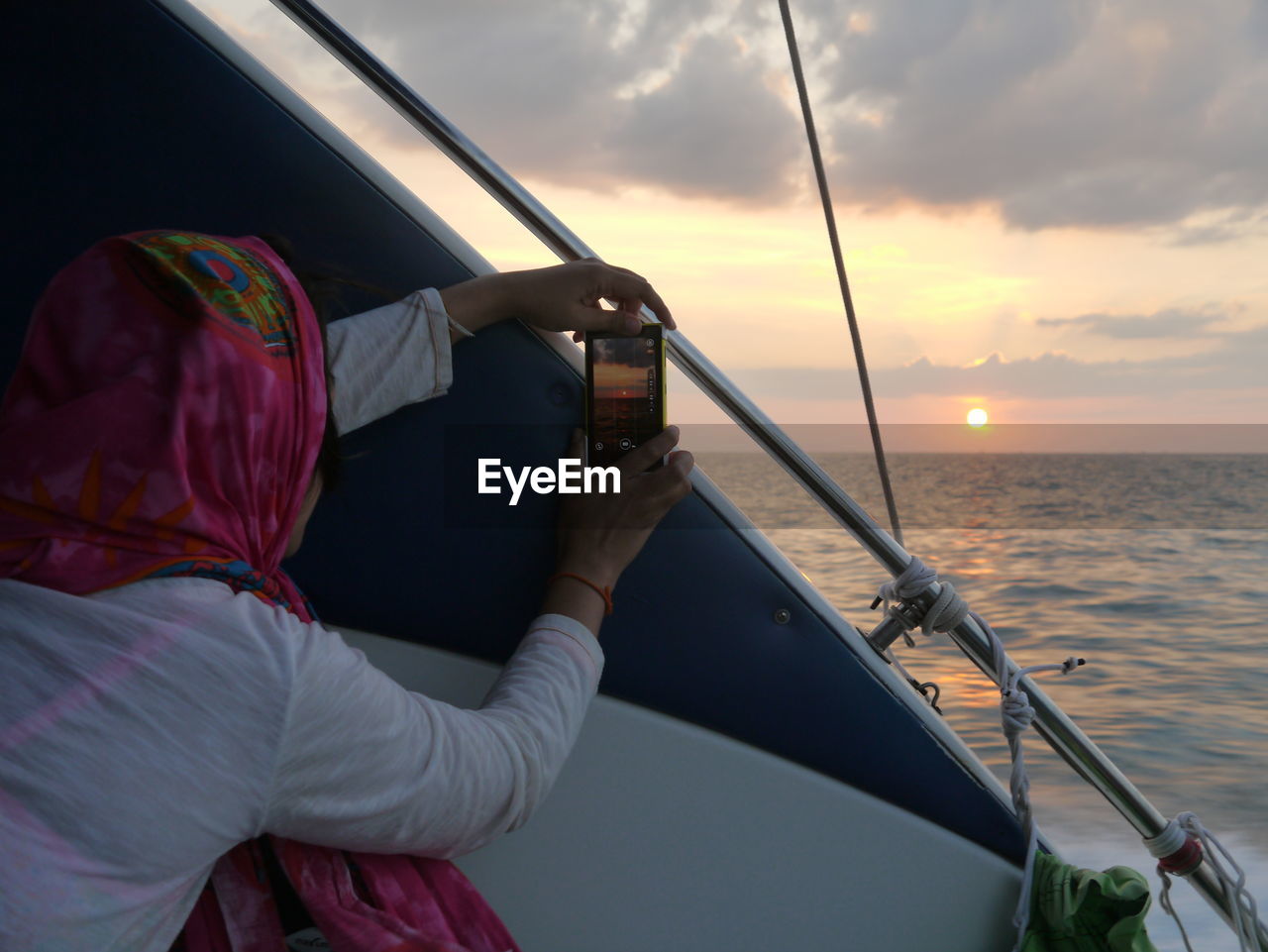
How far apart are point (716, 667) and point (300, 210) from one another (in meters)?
0.58

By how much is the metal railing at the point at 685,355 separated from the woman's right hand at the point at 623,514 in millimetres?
122

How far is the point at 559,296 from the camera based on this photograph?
88 cm

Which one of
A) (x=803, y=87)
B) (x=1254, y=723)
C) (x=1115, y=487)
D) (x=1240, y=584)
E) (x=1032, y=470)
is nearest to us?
(x=803, y=87)

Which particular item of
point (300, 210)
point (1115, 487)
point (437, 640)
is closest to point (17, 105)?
point (300, 210)

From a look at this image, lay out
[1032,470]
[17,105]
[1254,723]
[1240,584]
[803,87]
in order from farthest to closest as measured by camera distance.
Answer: [1032,470], [1240,584], [1254,723], [803,87], [17,105]

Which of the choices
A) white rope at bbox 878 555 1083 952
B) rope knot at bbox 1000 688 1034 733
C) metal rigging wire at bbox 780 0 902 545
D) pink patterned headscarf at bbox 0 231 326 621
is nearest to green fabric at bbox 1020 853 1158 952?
white rope at bbox 878 555 1083 952

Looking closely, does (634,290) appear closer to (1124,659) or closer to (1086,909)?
(1086,909)

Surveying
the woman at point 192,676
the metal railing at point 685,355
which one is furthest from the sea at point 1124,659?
the woman at point 192,676

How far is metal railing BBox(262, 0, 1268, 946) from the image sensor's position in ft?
3.06

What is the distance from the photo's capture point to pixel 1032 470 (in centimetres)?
3247

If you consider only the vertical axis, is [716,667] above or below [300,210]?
below

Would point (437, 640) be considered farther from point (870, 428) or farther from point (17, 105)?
point (17, 105)

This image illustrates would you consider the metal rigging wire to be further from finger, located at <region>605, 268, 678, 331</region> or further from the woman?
the woman

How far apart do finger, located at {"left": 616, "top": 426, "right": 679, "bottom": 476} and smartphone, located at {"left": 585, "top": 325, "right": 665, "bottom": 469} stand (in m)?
0.01
